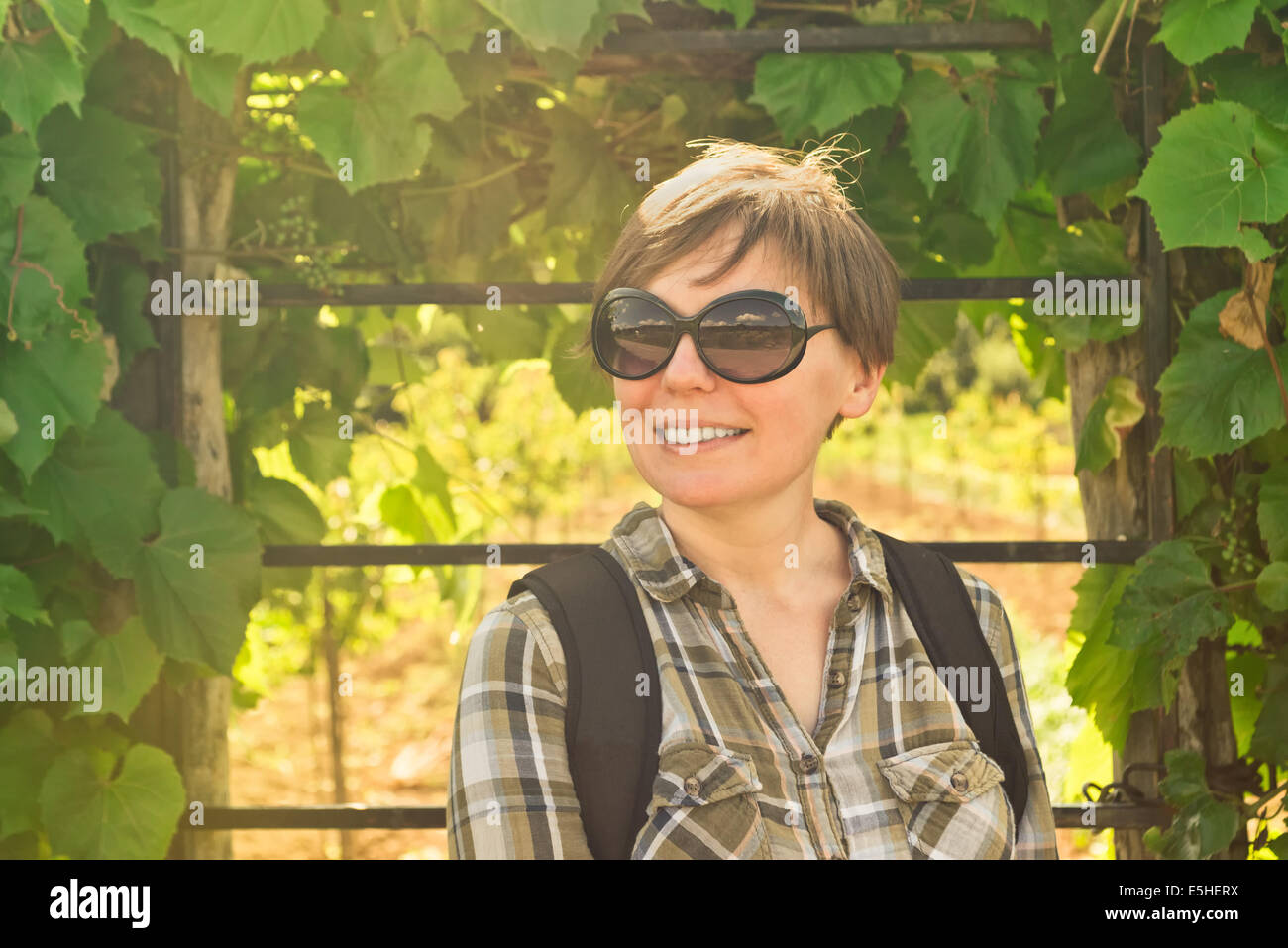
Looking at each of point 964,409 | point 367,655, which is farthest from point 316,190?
point 964,409

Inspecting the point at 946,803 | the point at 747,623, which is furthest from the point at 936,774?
the point at 747,623

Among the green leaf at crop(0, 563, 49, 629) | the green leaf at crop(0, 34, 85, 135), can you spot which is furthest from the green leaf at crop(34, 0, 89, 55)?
A: the green leaf at crop(0, 563, 49, 629)

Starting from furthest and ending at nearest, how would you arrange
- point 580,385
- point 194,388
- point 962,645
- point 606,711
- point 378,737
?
point 378,737 → point 580,385 → point 194,388 → point 962,645 → point 606,711

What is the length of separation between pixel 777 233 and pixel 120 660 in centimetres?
140

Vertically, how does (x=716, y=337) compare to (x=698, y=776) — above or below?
above

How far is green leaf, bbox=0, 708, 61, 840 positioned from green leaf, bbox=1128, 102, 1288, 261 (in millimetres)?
2047

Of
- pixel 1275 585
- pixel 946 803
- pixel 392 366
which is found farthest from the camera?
pixel 392 366

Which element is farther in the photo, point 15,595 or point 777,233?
point 15,595

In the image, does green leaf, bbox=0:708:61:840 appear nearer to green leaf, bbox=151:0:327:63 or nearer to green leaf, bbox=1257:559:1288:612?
green leaf, bbox=151:0:327:63

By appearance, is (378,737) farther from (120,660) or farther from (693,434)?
(693,434)

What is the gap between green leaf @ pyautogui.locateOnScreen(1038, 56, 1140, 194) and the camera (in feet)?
6.66

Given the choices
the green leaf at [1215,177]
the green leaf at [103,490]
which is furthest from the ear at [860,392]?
the green leaf at [103,490]

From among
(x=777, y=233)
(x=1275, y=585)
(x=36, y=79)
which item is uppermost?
(x=36, y=79)

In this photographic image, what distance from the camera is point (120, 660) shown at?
204 centimetres
